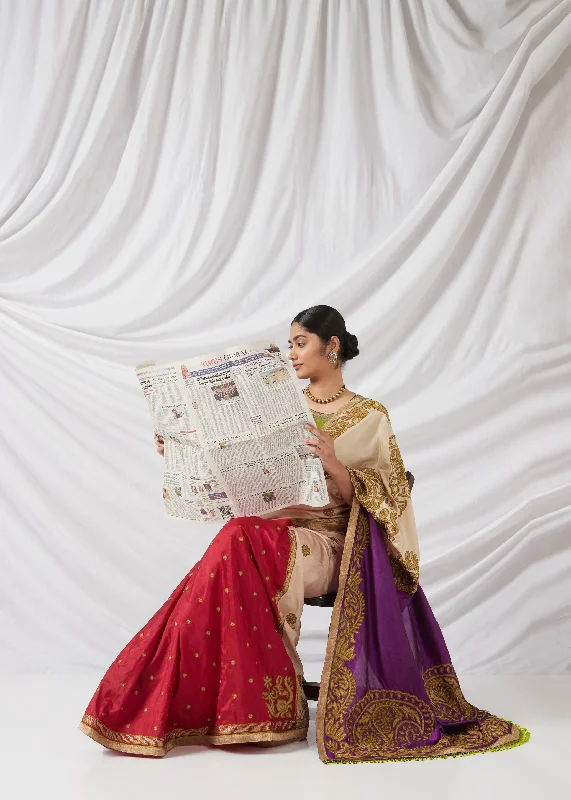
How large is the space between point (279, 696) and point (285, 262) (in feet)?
6.51

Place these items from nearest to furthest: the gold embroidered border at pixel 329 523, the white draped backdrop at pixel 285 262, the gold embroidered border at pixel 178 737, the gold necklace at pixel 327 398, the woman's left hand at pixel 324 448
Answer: the gold embroidered border at pixel 178 737, the woman's left hand at pixel 324 448, the gold embroidered border at pixel 329 523, the gold necklace at pixel 327 398, the white draped backdrop at pixel 285 262

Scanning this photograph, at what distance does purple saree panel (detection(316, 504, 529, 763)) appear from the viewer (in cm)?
225

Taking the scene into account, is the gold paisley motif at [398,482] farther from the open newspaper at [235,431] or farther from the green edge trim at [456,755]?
the green edge trim at [456,755]

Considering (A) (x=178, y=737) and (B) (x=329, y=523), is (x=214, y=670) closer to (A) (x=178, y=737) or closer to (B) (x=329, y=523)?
(A) (x=178, y=737)

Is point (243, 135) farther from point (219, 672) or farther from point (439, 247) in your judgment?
point (219, 672)

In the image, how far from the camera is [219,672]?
2264mm

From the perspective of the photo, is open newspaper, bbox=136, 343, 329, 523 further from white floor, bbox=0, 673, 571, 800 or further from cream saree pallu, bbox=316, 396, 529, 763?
white floor, bbox=0, 673, 571, 800

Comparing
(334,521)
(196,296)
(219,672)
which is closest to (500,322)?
(196,296)

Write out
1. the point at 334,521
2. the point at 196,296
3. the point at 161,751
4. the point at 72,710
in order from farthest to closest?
the point at 196,296 < the point at 72,710 < the point at 334,521 < the point at 161,751

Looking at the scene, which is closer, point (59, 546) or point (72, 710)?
point (72, 710)

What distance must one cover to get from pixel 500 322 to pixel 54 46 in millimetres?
2106

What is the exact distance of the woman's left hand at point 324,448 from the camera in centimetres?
231

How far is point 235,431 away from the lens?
226 cm

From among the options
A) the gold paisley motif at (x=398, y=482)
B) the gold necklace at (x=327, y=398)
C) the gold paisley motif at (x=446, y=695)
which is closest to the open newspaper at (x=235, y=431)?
the gold paisley motif at (x=398, y=482)
